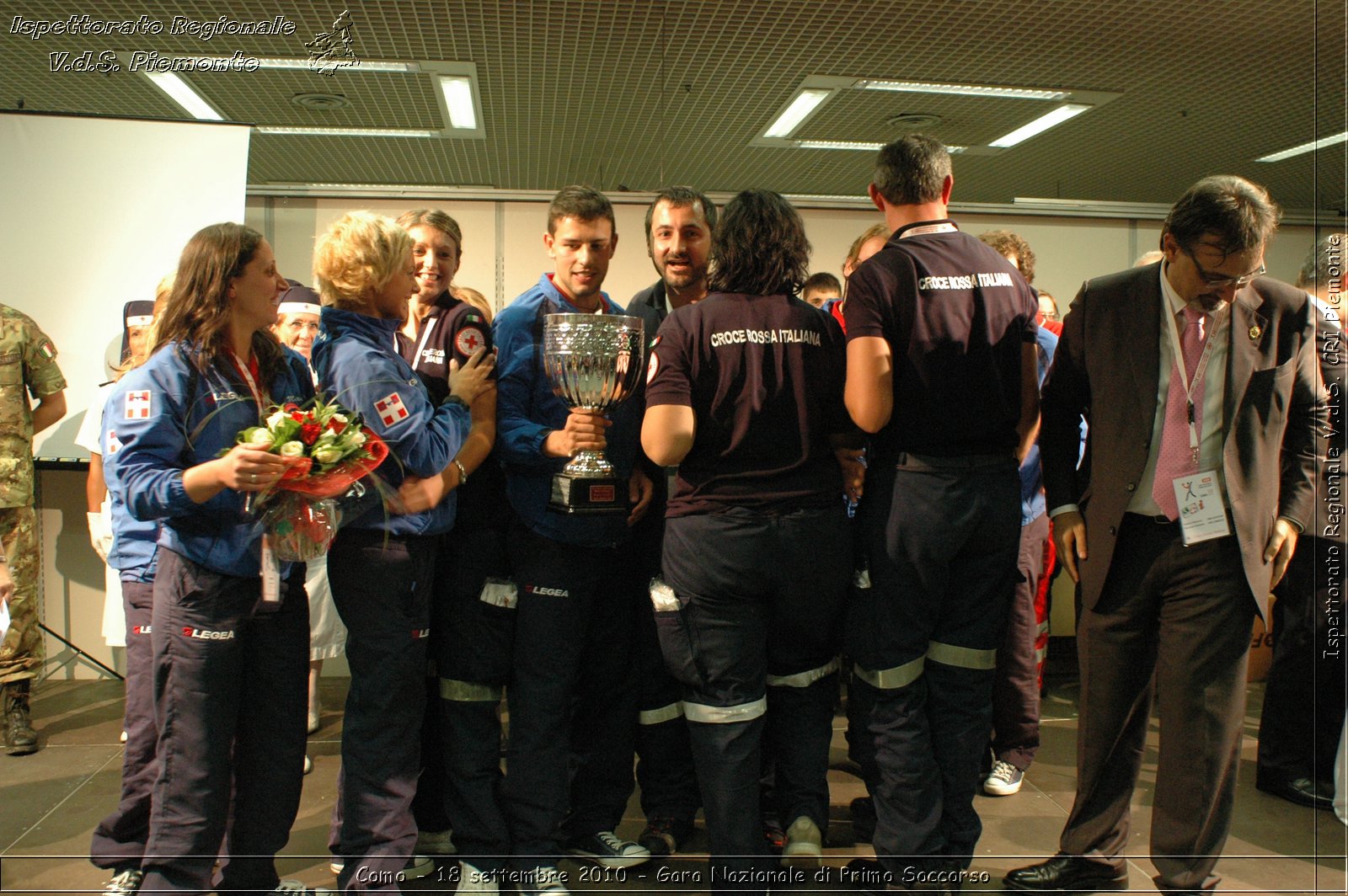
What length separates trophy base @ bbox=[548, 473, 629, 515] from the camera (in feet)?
7.73

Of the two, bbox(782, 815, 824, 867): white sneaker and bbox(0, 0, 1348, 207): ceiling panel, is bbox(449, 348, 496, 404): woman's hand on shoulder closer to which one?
bbox(782, 815, 824, 867): white sneaker

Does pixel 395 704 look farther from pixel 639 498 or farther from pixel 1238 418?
pixel 1238 418

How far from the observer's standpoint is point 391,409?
224cm

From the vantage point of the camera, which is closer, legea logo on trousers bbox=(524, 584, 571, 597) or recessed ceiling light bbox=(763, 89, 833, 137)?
legea logo on trousers bbox=(524, 584, 571, 597)

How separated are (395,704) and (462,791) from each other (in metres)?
0.33

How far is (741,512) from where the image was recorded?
7.69ft

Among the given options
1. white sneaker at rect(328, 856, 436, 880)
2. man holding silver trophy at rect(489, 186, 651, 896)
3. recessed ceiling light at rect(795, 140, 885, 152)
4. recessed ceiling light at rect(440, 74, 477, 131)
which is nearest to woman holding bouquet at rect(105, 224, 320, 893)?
white sneaker at rect(328, 856, 436, 880)

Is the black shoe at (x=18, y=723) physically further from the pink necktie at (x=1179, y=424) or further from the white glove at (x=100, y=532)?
the pink necktie at (x=1179, y=424)

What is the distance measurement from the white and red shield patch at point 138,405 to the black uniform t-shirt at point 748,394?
113cm

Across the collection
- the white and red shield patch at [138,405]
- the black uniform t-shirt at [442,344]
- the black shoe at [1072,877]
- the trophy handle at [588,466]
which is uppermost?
the black uniform t-shirt at [442,344]

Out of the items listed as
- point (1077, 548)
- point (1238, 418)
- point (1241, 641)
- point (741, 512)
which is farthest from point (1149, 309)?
point (741, 512)

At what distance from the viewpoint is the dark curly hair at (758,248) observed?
95.0 inches

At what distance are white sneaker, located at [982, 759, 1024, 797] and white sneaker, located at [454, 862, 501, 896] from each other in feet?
5.71

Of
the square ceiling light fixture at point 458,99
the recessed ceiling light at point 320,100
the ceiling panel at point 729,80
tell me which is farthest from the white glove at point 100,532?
the recessed ceiling light at point 320,100
